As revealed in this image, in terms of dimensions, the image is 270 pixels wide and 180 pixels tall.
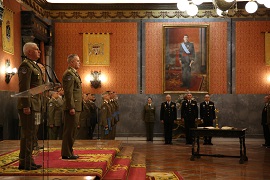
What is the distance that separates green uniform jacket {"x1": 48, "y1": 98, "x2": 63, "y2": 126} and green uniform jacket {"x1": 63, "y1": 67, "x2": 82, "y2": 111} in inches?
230

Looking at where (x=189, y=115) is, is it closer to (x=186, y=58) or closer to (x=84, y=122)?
(x=186, y=58)

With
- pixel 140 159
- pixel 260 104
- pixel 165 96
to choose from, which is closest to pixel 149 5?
pixel 165 96

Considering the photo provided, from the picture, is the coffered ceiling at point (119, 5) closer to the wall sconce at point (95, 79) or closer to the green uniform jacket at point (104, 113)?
the wall sconce at point (95, 79)

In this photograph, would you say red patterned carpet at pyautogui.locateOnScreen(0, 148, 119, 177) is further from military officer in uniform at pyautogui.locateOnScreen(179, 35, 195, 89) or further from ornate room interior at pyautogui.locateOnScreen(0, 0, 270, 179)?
military officer in uniform at pyautogui.locateOnScreen(179, 35, 195, 89)

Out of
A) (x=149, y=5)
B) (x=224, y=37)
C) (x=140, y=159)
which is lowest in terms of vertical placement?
(x=140, y=159)

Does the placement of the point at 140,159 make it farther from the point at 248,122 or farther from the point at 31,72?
the point at 248,122

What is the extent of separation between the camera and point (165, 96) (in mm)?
15664

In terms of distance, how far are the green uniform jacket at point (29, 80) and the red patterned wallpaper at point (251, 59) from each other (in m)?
11.3

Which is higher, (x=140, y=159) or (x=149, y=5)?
(x=149, y=5)

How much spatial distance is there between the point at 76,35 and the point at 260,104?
6.70 m

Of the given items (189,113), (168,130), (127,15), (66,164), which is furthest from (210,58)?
(66,164)

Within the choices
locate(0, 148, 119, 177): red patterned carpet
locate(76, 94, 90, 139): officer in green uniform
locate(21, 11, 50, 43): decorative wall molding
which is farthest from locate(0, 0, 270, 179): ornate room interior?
locate(0, 148, 119, 177): red patterned carpet

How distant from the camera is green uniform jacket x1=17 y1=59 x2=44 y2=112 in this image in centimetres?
506

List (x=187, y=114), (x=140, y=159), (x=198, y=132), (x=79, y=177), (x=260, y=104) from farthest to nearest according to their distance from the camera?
(x=260, y=104) < (x=187, y=114) < (x=198, y=132) < (x=140, y=159) < (x=79, y=177)
